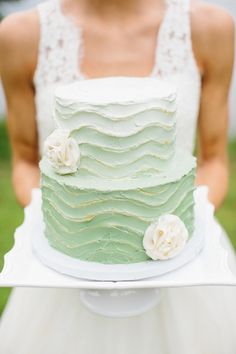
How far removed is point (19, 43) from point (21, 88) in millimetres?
175

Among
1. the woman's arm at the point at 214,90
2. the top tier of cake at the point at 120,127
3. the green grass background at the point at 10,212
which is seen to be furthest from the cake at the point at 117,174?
the green grass background at the point at 10,212

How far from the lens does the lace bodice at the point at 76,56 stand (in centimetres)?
227

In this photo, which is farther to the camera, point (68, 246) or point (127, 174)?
point (68, 246)

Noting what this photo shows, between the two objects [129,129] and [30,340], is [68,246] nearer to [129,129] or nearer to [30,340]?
[129,129]

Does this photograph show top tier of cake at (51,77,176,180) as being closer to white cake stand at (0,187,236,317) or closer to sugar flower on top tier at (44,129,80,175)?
sugar flower on top tier at (44,129,80,175)

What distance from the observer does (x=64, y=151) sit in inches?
58.6

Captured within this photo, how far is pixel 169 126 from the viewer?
1.53 meters

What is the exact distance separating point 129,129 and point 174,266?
1.23 ft

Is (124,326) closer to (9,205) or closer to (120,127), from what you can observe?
(120,127)

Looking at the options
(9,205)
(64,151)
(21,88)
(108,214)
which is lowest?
(9,205)

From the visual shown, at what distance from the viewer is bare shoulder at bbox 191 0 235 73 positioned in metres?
2.24

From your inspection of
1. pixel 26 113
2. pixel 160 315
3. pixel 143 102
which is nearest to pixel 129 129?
pixel 143 102

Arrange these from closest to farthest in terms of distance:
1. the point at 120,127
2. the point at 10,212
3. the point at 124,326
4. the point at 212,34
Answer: the point at 120,127
the point at 124,326
the point at 212,34
the point at 10,212

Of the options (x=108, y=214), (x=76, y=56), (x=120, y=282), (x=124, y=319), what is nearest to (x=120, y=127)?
(x=108, y=214)
